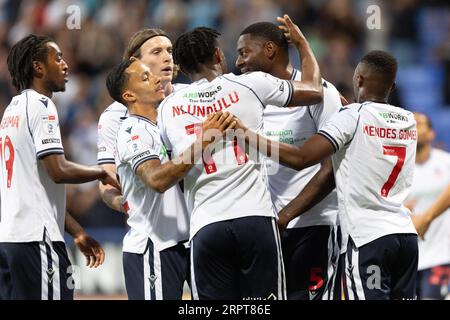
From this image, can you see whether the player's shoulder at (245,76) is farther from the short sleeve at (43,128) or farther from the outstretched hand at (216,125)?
the short sleeve at (43,128)

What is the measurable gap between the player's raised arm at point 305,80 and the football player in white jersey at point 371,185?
0.21 metres

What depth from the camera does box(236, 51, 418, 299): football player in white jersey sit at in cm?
534

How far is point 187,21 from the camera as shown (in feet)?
43.1

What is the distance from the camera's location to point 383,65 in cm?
558

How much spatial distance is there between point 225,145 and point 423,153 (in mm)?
4260

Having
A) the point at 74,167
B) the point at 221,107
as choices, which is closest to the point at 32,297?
the point at 74,167

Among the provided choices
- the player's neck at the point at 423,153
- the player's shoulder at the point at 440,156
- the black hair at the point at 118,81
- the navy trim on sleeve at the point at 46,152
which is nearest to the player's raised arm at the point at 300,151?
the black hair at the point at 118,81

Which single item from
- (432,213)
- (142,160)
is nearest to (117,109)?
(142,160)

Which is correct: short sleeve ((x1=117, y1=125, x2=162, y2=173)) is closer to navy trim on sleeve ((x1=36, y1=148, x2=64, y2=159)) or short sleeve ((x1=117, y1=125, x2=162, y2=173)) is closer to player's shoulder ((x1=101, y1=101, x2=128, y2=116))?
navy trim on sleeve ((x1=36, y1=148, x2=64, y2=159))

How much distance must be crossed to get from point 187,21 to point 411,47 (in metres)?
3.18

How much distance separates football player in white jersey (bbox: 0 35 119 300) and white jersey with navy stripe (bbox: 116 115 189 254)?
27cm

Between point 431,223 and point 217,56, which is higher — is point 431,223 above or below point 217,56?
below

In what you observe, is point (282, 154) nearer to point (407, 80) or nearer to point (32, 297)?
point (32, 297)

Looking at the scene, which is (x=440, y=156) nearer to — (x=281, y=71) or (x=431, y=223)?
(x=431, y=223)
